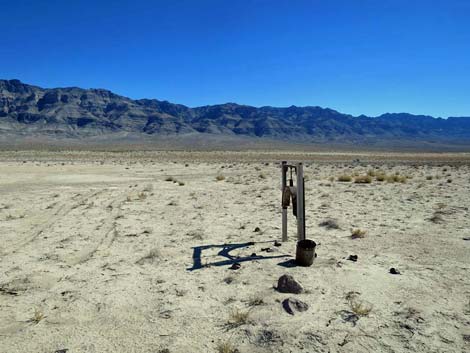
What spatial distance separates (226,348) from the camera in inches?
162

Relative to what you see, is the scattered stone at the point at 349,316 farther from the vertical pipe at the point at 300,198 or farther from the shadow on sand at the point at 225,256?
the shadow on sand at the point at 225,256

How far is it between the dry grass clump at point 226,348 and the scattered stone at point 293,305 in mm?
1026

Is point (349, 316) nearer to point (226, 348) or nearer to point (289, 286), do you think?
point (289, 286)

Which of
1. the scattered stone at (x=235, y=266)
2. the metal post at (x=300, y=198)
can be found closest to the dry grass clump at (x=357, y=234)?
the metal post at (x=300, y=198)

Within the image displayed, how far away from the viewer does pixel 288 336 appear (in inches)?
175

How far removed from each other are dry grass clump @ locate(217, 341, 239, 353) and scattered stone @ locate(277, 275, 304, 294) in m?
1.56

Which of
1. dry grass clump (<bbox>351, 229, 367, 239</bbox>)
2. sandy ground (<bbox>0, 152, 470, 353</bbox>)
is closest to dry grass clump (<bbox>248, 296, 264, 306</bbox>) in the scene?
sandy ground (<bbox>0, 152, 470, 353</bbox>)

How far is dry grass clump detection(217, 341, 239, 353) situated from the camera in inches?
163

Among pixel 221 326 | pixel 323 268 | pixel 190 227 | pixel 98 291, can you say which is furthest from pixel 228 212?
pixel 221 326

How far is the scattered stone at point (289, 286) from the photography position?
564 cm

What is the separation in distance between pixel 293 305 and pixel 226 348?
1283 mm

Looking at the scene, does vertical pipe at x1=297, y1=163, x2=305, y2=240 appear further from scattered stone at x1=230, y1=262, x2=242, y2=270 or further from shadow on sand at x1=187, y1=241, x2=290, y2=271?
scattered stone at x1=230, y1=262, x2=242, y2=270

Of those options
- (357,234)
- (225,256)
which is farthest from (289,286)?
(357,234)

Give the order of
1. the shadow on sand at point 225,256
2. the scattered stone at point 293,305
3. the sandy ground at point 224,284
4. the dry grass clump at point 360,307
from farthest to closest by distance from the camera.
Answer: the shadow on sand at point 225,256
the scattered stone at point 293,305
the dry grass clump at point 360,307
the sandy ground at point 224,284
